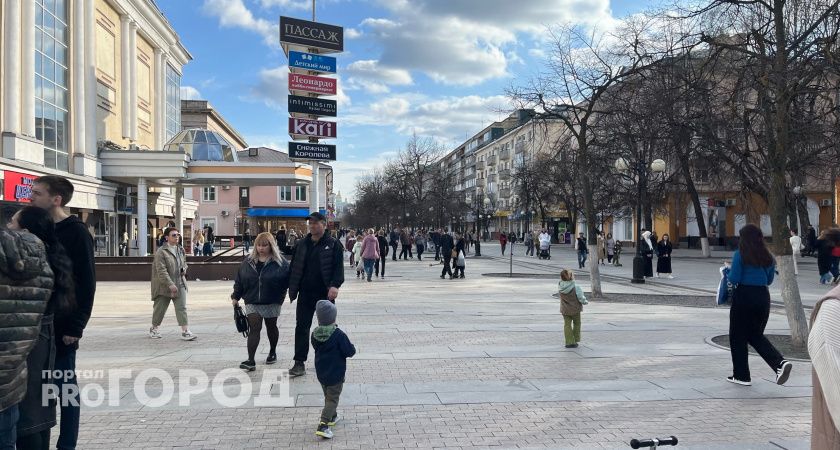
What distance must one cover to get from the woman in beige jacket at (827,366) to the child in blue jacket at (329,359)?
11.8ft

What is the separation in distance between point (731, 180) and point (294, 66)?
2151 centimetres

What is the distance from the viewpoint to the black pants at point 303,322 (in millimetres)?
7200

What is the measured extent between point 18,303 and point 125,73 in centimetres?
3624

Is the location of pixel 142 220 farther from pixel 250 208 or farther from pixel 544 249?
pixel 250 208

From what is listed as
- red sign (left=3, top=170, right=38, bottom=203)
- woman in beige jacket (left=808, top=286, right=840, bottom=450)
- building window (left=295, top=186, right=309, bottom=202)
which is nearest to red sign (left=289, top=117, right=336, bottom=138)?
red sign (left=3, top=170, right=38, bottom=203)

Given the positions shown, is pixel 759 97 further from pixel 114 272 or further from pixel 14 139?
pixel 14 139

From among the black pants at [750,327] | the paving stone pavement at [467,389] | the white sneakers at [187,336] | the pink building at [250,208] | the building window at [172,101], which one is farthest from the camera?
the pink building at [250,208]

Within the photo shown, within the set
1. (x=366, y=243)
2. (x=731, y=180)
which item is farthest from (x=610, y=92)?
(x=731, y=180)

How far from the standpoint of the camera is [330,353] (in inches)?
208

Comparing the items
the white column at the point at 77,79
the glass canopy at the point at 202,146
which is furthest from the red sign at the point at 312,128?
the glass canopy at the point at 202,146

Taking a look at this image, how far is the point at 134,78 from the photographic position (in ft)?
119

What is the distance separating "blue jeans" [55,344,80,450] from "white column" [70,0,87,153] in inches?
1090

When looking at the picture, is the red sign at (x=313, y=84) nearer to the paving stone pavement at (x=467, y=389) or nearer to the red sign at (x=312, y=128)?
the red sign at (x=312, y=128)

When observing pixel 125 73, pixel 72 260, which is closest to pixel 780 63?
pixel 72 260
